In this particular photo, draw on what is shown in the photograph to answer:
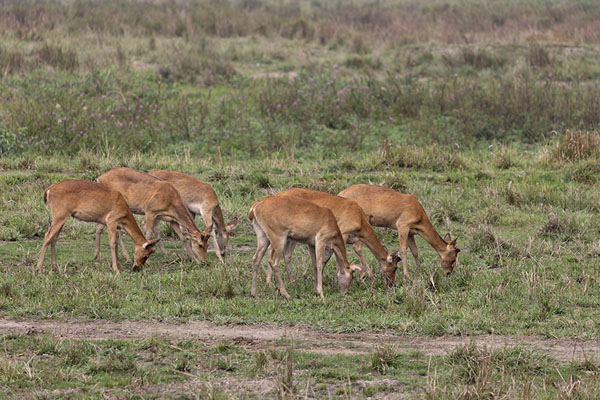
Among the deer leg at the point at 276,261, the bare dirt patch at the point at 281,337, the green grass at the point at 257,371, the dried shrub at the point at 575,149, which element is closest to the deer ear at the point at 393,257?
the deer leg at the point at 276,261

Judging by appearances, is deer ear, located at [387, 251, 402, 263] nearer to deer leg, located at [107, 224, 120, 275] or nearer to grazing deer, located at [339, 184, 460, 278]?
grazing deer, located at [339, 184, 460, 278]

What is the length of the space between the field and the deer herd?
34 cm

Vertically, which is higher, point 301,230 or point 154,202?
point 301,230

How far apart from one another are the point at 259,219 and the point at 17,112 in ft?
32.8

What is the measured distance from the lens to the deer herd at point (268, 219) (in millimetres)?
10102

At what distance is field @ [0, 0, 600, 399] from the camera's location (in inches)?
302

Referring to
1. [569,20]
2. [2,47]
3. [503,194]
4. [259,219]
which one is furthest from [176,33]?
[259,219]

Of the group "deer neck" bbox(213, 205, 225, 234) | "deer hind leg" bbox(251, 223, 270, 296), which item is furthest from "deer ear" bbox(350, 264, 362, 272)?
"deer neck" bbox(213, 205, 225, 234)

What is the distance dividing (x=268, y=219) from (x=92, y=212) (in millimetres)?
2508

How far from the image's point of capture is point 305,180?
15133 mm

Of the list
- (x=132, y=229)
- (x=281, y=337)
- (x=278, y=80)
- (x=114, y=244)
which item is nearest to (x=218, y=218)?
(x=132, y=229)

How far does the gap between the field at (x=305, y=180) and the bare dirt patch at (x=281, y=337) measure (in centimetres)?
3

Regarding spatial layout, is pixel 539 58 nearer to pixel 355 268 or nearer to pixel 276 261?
pixel 355 268

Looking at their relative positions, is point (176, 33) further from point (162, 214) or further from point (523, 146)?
point (162, 214)
